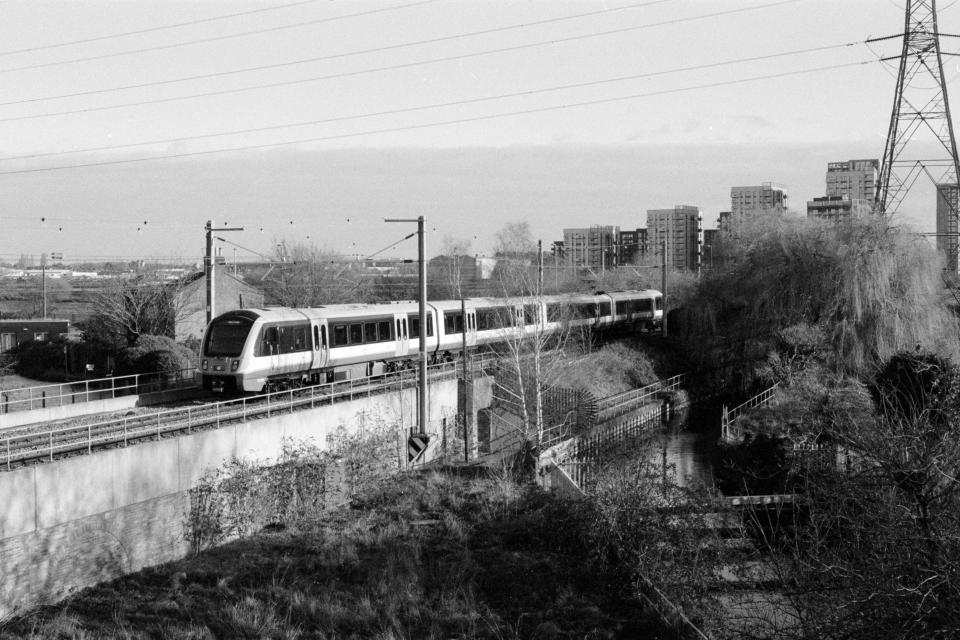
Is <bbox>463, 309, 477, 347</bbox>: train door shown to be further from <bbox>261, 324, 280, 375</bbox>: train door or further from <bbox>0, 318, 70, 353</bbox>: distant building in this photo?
<bbox>0, 318, 70, 353</bbox>: distant building

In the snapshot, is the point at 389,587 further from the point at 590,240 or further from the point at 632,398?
the point at 590,240

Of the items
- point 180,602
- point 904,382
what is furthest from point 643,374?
A: point 180,602

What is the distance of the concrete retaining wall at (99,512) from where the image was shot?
16.0 m

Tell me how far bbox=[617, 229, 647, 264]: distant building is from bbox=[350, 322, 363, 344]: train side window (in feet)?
372

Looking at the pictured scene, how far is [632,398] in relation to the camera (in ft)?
131

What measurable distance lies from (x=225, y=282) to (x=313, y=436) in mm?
25711

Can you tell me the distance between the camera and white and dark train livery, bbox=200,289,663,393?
26.1m

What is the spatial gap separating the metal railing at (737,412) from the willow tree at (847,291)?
2443mm

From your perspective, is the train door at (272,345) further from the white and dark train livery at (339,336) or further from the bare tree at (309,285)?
the bare tree at (309,285)

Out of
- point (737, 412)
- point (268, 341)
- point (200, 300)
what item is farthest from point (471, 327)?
point (200, 300)

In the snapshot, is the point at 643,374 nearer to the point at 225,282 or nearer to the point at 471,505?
the point at 225,282

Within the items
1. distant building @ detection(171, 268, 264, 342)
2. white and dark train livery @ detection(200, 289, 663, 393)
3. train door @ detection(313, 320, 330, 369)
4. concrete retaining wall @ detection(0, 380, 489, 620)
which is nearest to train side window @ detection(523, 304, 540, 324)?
white and dark train livery @ detection(200, 289, 663, 393)

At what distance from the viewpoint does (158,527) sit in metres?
19.0

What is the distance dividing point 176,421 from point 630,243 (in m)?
143
